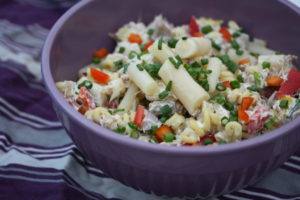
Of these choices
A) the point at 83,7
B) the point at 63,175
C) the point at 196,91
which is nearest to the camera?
the point at 196,91

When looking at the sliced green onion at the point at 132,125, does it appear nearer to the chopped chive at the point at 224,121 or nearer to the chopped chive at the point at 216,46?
the chopped chive at the point at 224,121

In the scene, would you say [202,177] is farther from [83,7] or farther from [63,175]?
[83,7]

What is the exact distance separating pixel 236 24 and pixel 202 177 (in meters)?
0.91

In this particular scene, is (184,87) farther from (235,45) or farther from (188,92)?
(235,45)

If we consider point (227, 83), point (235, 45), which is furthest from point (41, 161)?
point (235, 45)

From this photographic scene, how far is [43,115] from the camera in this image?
208cm

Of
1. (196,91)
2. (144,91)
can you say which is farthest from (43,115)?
(196,91)

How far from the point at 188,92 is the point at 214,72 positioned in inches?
6.7

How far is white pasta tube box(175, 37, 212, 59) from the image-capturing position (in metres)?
1.66

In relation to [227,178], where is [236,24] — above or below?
above

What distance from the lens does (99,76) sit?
1762mm

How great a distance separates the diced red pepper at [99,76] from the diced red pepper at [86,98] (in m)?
0.10

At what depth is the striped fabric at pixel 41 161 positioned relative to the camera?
1735 mm

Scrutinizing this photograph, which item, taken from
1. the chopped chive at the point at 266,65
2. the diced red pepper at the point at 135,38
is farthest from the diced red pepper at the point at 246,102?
the diced red pepper at the point at 135,38
